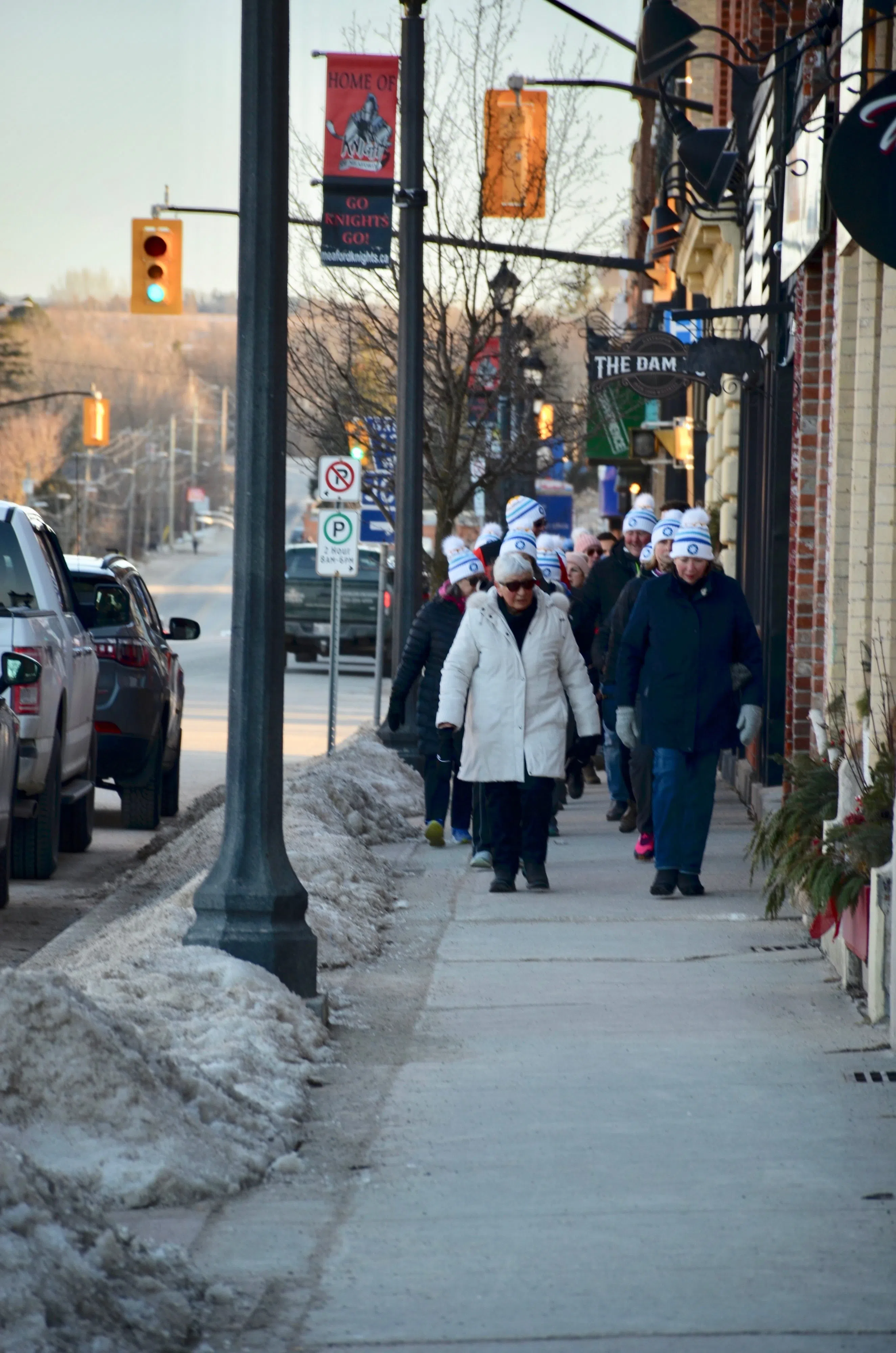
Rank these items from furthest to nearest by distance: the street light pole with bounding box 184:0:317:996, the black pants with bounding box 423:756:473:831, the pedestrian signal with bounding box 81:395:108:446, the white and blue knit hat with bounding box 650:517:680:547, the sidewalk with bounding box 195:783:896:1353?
the pedestrian signal with bounding box 81:395:108:446 < the black pants with bounding box 423:756:473:831 < the white and blue knit hat with bounding box 650:517:680:547 < the street light pole with bounding box 184:0:317:996 < the sidewalk with bounding box 195:783:896:1353

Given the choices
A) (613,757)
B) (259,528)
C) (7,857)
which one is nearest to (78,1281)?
(259,528)

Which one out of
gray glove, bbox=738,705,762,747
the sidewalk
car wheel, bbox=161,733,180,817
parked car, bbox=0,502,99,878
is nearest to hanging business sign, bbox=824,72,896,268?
the sidewalk

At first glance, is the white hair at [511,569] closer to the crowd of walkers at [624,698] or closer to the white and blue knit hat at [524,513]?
the crowd of walkers at [624,698]

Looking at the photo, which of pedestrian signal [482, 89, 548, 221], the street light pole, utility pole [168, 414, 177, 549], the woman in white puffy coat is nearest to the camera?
the street light pole

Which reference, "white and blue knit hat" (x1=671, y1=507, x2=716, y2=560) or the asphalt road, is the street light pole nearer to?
the asphalt road

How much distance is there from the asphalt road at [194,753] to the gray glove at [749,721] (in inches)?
88.5

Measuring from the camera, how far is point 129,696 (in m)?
14.0

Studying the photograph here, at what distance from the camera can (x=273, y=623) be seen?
7.12m

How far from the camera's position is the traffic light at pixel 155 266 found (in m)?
21.5

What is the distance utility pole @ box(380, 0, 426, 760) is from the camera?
17766 mm

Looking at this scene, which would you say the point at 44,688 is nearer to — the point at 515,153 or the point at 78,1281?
the point at 78,1281

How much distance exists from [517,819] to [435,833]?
6.96 feet

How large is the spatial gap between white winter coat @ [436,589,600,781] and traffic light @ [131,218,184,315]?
11.9m

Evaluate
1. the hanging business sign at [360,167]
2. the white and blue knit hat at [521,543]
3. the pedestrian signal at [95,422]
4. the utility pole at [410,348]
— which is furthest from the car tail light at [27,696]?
the pedestrian signal at [95,422]
